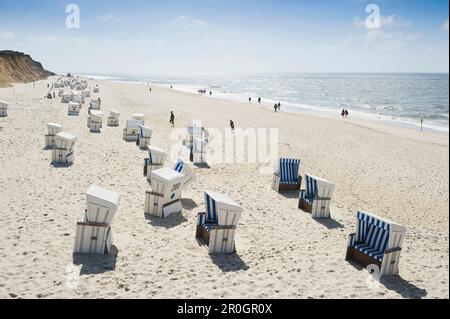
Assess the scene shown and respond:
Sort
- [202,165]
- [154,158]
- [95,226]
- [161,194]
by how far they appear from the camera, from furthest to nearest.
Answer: [202,165], [154,158], [161,194], [95,226]

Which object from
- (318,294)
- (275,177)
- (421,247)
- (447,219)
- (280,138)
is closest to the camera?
(318,294)

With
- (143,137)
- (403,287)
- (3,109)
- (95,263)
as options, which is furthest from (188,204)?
(3,109)

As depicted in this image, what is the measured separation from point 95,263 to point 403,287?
6.96 meters

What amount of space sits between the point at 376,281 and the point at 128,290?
551 cm

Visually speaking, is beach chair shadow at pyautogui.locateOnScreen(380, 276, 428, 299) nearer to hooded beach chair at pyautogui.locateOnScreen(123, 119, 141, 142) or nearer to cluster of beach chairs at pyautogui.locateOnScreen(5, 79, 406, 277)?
cluster of beach chairs at pyautogui.locateOnScreen(5, 79, 406, 277)

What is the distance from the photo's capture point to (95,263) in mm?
7801

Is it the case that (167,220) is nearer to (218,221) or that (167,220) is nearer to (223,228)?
(218,221)

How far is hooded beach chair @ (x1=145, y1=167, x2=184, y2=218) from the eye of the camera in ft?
35.3

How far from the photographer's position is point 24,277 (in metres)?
7.02

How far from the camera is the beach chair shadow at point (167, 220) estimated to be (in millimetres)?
10336

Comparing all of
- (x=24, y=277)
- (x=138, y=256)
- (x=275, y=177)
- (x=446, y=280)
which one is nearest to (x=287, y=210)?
(x=275, y=177)

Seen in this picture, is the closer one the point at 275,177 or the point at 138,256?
the point at 138,256

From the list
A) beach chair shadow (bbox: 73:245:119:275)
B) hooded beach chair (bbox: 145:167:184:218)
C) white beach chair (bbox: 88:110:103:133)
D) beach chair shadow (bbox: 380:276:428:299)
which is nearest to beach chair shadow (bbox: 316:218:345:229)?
beach chair shadow (bbox: 380:276:428:299)
